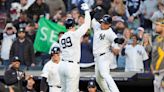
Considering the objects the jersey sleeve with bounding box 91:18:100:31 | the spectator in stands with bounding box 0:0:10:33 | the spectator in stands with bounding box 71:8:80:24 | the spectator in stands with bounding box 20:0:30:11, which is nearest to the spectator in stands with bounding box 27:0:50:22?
the spectator in stands with bounding box 20:0:30:11

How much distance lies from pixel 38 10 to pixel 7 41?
1.33 m

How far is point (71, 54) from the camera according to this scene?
13547mm

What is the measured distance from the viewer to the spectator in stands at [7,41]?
17.8m

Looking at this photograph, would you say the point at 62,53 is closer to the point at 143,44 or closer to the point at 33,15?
the point at 143,44

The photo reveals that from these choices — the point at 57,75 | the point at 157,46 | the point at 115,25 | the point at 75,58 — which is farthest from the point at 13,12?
the point at 157,46

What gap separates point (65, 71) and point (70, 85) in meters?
0.28

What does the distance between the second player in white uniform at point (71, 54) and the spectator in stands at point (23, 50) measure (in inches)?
140

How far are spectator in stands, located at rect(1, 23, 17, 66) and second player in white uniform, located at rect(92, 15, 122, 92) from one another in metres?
4.62

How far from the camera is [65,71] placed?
13.5 meters

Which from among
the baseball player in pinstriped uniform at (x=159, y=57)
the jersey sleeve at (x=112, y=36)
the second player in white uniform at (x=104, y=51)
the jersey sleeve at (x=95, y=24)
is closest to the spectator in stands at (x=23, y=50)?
the jersey sleeve at (x=95, y=24)

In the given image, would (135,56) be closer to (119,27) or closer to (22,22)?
(119,27)

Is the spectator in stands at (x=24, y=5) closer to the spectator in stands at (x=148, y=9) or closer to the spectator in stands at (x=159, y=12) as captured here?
the spectator in stands at (x=148, y=9)

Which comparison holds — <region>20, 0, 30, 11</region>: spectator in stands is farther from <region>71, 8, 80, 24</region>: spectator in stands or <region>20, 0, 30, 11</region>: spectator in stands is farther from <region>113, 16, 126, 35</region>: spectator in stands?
<region>113, 16, 126, 35</region>: spectator in stands

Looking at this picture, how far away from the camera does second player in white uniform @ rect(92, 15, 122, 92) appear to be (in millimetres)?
13391
